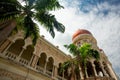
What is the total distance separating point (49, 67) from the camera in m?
18.7

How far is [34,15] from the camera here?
37.2 feet

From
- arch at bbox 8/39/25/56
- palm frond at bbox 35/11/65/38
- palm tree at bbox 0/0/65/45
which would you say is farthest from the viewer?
arch at bbox 8/39/25/56

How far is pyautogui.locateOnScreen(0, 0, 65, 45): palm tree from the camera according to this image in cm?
1029

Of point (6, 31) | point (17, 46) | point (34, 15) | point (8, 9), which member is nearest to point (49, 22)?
point (34, 15)

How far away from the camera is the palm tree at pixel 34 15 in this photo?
405 inches

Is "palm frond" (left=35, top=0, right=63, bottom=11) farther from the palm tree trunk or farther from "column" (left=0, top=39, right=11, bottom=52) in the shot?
"column" (left=0, top=39, right=11, bottom=52)

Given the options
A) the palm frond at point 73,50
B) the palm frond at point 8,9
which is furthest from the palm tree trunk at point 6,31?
the palm frond at point 73,50

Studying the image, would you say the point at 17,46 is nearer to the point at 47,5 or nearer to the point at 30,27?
the point at 30,27

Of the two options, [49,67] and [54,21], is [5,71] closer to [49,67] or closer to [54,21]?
[54,21]

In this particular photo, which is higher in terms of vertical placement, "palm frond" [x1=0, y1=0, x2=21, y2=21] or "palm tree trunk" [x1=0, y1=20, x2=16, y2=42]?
"palm frond" [x1=0, y1=0, x2=21, y2=21]

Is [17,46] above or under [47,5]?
under

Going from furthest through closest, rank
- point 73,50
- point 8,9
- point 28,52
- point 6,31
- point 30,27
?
point 28,52 → point 73,50 → point 30,27 → point 8,9 → point 6,31

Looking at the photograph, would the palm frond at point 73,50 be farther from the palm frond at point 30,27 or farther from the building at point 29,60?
the palm frond at point 30,27

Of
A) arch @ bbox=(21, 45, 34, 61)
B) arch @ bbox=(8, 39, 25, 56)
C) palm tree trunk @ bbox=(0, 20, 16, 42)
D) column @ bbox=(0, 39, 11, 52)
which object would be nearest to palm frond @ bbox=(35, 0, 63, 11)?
palm tree trunk @ bbox=(0, 20, 16, 42)
